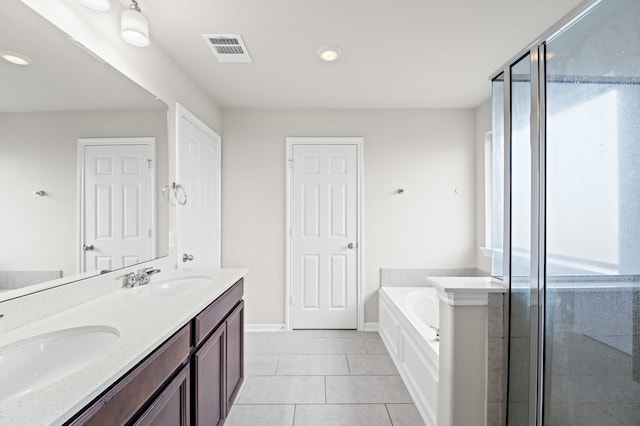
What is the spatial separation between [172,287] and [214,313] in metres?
0.46

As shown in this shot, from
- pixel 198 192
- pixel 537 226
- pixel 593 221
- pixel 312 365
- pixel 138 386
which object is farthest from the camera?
pixel 198 192

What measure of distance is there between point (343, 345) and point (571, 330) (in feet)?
Answer: 7.33

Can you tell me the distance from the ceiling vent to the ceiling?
0.05 meters

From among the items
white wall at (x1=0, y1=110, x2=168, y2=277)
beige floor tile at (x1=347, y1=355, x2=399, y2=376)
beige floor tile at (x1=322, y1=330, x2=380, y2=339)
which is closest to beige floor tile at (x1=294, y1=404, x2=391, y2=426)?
beige floor tile at (x1=347, y1=355, x2=399, y2=376)

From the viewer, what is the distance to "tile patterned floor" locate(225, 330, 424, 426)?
1.99m

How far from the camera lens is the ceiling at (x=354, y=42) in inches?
71.6

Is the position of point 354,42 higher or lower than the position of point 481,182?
higher

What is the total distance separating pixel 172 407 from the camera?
118 cm

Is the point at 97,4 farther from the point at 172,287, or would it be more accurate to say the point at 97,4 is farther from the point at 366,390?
the point at 366,390

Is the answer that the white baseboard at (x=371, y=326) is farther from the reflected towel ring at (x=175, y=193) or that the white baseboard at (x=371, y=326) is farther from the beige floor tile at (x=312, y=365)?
the reflected towel ring at (x=175, y=193)

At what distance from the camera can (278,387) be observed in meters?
2.32

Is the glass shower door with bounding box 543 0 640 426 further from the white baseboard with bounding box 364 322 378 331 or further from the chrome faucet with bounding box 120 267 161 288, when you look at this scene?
the white baseboard with bounding box 364 322 378 331

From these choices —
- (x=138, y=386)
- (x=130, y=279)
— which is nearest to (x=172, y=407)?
(x=138, y=386)

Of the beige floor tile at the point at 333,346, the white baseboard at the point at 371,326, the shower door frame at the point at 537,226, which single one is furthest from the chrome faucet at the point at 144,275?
the white baseboard at the point at 371,326
